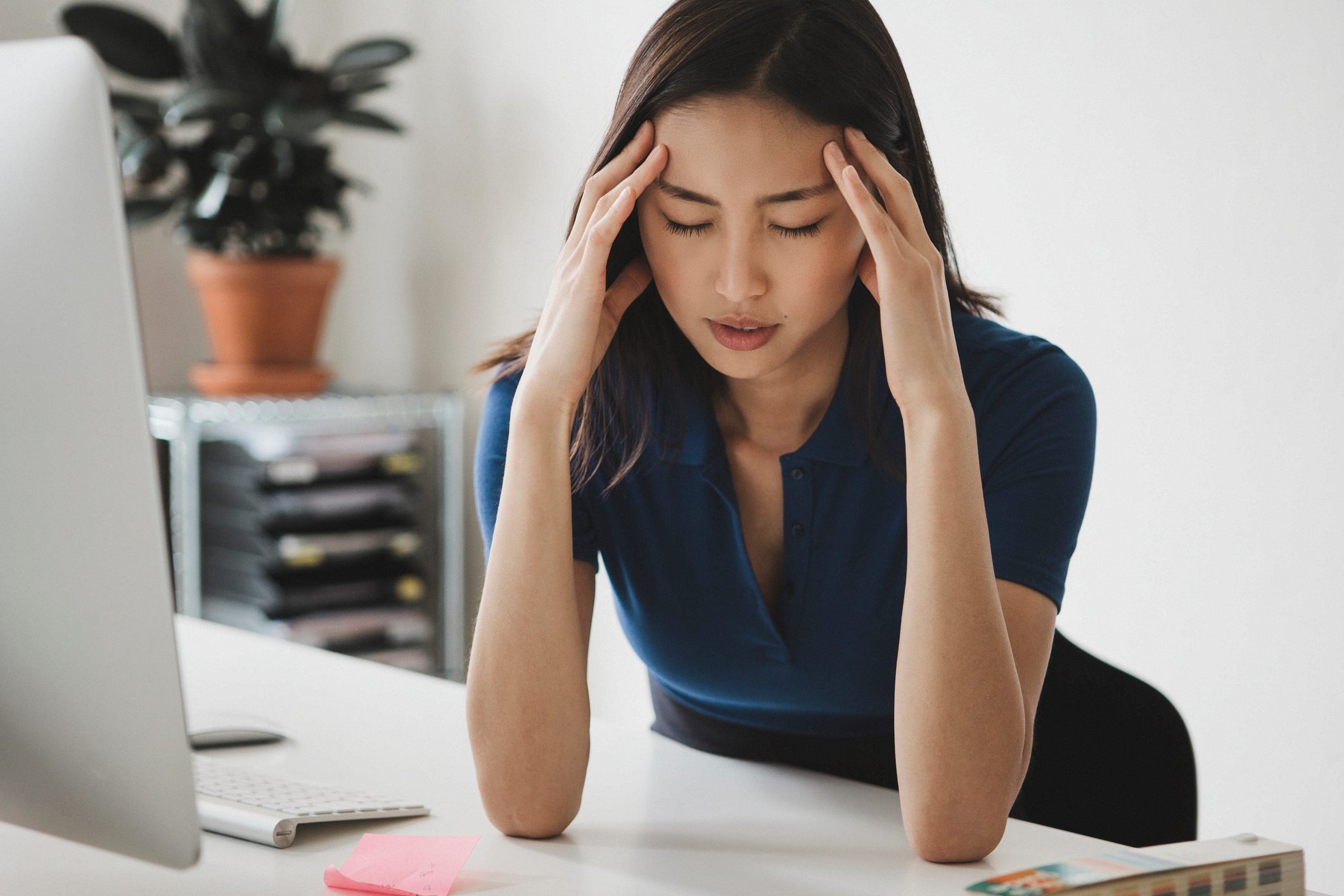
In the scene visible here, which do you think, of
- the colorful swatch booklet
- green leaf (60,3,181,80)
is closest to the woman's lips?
the colorful swatch booklet

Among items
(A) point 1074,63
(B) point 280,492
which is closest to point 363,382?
(B) point 280,492

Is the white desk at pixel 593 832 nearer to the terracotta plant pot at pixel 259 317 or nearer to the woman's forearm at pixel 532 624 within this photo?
the woman's forearm at pixel 532 624

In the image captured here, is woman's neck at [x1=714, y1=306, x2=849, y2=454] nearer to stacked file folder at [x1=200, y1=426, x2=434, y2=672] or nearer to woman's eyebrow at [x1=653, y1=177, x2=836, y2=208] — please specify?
woman's eyebrow at [x1=653, y1=177, x2=836, y2=208]

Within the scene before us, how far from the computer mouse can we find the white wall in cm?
138

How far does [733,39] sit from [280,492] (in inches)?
78.3

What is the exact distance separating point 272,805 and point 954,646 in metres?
0.50

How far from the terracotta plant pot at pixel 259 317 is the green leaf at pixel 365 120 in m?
0.33

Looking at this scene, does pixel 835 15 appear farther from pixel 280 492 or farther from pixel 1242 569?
pixel 280 492

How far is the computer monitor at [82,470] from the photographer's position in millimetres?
557

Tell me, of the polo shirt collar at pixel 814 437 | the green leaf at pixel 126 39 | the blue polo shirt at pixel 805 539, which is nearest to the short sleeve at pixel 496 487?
the blue polo shirt at pixel 805 539

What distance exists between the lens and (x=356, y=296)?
337 cm

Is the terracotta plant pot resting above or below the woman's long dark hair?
below

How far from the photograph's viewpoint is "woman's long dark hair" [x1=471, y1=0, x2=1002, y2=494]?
101 cm

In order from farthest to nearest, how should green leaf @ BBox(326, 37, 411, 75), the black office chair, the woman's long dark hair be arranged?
green leaf @ BBox(326, 37, 411, 75) < the black office chair < the woman's long dark hair
